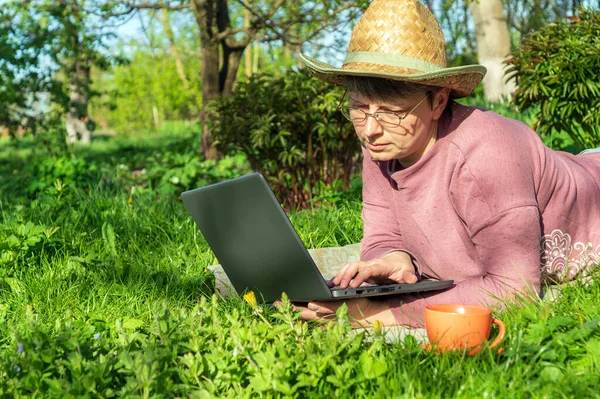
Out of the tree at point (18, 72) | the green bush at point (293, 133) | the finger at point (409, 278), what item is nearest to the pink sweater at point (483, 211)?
the finger at point (409, 278)

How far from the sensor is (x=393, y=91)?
2838 mm

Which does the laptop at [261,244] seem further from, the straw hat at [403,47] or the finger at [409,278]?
the straw hat at [403,47]

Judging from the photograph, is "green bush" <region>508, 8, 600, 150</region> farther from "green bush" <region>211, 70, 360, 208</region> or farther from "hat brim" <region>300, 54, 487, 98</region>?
"hat brim" <region>300, 54, 487, 98</region>

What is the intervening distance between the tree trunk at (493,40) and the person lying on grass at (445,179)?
9.10 m

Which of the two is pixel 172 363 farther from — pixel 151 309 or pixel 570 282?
pixel 570 282

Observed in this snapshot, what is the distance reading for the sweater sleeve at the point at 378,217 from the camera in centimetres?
339

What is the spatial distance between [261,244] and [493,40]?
33.2 feet

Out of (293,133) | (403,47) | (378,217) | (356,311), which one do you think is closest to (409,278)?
(356,311)

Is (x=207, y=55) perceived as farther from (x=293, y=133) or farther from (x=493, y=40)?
(x=493, y=40)

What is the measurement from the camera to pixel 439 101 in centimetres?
296

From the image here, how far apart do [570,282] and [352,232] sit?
69.5 inches

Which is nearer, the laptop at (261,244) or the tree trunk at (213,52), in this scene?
the laptop at (261,244)

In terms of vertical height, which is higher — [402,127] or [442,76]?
[442,76]

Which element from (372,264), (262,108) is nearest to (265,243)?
(372,264)
